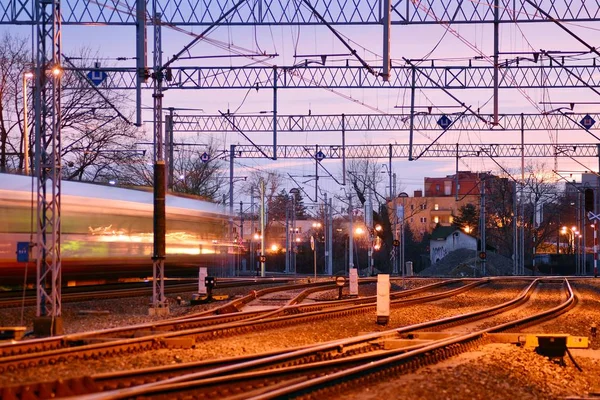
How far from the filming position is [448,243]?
11181cm

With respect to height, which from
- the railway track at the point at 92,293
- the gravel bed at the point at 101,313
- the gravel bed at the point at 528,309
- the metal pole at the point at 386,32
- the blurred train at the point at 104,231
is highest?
the metal pole at the point at 386,32

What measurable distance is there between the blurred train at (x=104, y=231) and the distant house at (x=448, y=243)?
6943 centimetres

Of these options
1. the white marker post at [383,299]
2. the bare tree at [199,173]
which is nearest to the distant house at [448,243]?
the bare tree at [199,173]

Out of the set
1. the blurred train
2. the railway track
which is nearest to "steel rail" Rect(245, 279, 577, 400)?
the railway track

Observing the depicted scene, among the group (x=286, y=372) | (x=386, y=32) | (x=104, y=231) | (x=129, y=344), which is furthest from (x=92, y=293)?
(x=286, y=372)

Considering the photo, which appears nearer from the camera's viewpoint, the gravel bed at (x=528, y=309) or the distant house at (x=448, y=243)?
the gravel bed at (x=528, y=309)

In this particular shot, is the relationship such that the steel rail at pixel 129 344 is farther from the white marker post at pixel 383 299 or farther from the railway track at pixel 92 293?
the railway track at pixel 92 293

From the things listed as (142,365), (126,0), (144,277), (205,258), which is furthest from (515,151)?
(142,365)

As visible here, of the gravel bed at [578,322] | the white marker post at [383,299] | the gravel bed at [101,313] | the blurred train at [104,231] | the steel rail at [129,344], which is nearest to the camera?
the steel rail at [129,344]

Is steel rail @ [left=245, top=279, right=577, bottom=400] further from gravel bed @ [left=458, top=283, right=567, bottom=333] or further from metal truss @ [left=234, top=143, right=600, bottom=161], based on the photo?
metal truss @ [left=234, top=143, right=600, bottom=161]

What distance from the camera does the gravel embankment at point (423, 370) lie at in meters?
12.2

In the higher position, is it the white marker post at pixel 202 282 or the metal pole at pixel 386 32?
the metal pole at pixel 386 32

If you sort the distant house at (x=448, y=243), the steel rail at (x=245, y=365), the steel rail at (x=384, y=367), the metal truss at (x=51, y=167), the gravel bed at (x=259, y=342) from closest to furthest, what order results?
the steel rail at (x=384, y=367) → the steel rail at (x=245, y=365) → the gravel bed at (x=259, y=342) → the metal truss at (x=51, y=167) → the distant house at (x=448, y=243)

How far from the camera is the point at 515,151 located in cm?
6975
